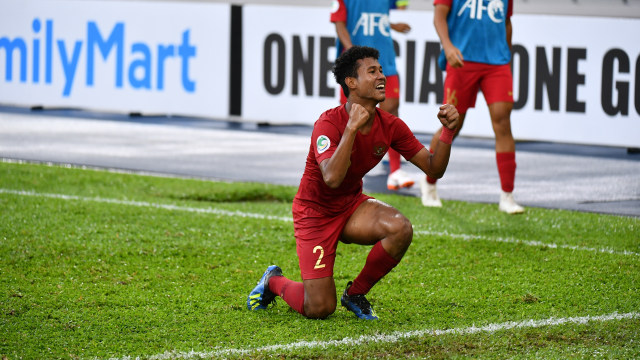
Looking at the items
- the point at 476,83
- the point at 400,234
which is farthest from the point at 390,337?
the point at 476,83

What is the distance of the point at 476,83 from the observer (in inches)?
331

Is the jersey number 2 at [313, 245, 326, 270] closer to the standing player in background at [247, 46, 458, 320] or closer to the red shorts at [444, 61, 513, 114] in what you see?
the standing player in background at [247, 46, 458, 320]

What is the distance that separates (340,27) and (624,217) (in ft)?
9.38

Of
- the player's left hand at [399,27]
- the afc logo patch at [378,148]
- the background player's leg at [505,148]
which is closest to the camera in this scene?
the afc logo patch at [378,148]

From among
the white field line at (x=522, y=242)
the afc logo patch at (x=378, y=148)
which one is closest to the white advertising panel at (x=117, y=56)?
the white field line at (x=522, y=242)

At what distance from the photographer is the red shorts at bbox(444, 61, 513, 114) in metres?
8.29

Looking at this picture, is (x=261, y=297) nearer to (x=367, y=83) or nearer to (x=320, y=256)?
(x=320, y=256)

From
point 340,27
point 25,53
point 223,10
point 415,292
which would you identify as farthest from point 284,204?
point 25,53

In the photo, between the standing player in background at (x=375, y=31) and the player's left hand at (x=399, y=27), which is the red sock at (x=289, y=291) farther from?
the player's left hand at (x=399, y=27)

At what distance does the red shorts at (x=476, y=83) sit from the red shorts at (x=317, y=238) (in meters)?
3.10

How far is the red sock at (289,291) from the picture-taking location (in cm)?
545

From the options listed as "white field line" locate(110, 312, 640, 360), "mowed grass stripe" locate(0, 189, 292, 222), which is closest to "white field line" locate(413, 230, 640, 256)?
"mowed grass stripe" locate(0, 189, 292, 222)

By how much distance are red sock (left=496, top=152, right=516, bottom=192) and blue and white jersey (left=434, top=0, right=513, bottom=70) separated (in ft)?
2.30

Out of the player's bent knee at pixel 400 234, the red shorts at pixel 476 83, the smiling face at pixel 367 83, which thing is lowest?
the player's bent knee at pixel 400 234
